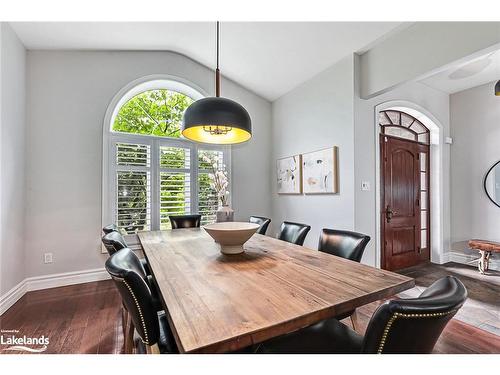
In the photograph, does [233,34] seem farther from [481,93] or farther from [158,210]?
[481,93]

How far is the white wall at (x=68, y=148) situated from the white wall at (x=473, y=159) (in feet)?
16.7

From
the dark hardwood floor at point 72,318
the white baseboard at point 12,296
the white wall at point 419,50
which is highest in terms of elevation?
the white wall at point 419,50

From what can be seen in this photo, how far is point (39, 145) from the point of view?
3039 mm

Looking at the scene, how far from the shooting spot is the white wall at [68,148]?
302cm

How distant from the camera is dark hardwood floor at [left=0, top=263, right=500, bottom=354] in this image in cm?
187

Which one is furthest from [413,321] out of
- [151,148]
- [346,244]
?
[151,148]

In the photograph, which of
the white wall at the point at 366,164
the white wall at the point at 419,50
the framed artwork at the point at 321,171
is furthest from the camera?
the framed artwork at the point at 321,171

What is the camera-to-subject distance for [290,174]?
159 inches

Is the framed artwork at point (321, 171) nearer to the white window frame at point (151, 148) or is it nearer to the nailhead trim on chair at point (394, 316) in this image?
the white window frame at point (151, 148)

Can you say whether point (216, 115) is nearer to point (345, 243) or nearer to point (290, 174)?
point (345, 243)

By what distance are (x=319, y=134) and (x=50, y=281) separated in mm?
3966

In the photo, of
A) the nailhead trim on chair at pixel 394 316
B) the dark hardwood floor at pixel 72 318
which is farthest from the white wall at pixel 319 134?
the dark hardwood floor at pixel 72 318

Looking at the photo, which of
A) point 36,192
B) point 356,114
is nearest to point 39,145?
point 36,192

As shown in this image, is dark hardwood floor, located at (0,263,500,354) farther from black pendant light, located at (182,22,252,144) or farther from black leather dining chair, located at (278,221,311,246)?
black pendant light, located at (182,22,252,144)
